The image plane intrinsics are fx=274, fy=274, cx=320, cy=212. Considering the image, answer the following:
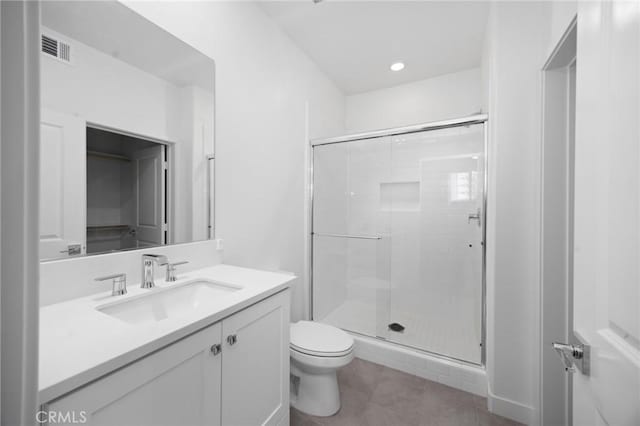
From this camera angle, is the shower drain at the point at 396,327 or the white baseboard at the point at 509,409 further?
the shower drain at the point at 396,327

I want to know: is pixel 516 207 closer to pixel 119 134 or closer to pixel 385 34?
pixel 385 34

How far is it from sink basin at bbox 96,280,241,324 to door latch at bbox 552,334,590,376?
1097mm

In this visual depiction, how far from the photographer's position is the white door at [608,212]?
0.46 m

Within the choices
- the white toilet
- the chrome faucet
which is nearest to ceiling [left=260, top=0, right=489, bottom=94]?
the chrome faucet

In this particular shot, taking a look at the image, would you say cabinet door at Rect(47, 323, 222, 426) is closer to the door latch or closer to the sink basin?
the sink basin

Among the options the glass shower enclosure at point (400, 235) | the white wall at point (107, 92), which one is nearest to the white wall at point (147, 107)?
the white wall at point (107, 92)

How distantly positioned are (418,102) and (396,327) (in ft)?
7.71

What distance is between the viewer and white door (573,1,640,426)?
1.50 ft

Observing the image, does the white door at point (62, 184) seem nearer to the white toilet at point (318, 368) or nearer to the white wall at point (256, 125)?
the white wall at point (256, 125)

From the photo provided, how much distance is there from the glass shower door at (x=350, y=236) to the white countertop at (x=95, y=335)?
151 centimetres

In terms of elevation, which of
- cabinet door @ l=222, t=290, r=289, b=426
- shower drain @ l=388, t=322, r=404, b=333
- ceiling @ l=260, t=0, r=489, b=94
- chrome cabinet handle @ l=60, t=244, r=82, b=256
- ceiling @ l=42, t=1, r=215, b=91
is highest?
ceiling @ l=260, t=0, r=489, b=94

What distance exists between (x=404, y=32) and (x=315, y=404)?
8.95ft

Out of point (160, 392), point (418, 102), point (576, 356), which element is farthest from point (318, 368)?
point (418, 102)
